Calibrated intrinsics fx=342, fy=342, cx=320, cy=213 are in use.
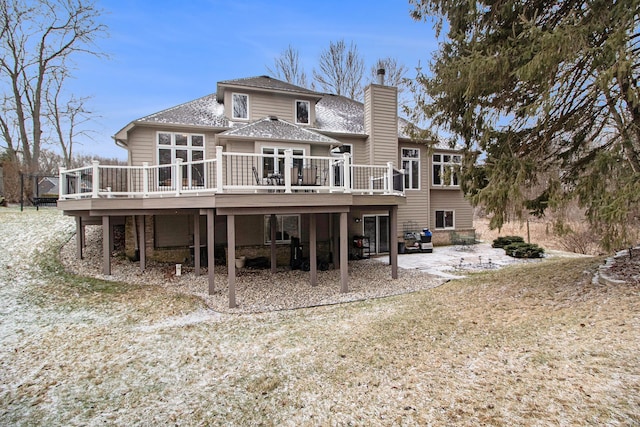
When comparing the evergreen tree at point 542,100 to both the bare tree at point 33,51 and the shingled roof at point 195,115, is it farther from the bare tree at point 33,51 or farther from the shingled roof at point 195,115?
the bare tree at point 33,51

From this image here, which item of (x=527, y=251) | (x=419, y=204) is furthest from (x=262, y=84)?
(x=527, y=251)

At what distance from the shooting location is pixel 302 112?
1414cm

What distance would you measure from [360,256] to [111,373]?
1047 cm

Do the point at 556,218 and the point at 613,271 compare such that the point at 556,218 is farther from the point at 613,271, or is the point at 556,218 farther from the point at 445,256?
the point at 445,256

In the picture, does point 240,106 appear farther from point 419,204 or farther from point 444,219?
point 444,219

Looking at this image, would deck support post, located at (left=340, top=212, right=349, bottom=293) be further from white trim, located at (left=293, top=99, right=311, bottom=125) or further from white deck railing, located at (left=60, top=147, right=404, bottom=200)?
white trim, located at (left=293, top=99, right=311, bottom=125)

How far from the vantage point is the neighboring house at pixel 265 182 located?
842cm

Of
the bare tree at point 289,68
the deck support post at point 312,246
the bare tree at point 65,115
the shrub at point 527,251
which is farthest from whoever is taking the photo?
the bare tree at point 289,68

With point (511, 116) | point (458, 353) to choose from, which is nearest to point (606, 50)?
point (511, 116)

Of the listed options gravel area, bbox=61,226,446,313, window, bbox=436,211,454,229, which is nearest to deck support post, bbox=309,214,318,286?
gravel area, bbox=61,226,446,313

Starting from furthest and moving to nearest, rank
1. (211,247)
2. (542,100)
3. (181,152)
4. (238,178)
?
1. (181,152)
2. (238,178)
3. (211,247)
4. (542,100)

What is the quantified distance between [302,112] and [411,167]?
5847 millimetres

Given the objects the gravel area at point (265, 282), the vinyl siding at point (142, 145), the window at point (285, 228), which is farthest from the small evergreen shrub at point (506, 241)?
the vinyl siding at point (142, 145)

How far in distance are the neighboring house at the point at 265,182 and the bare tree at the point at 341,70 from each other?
33.6 ft
